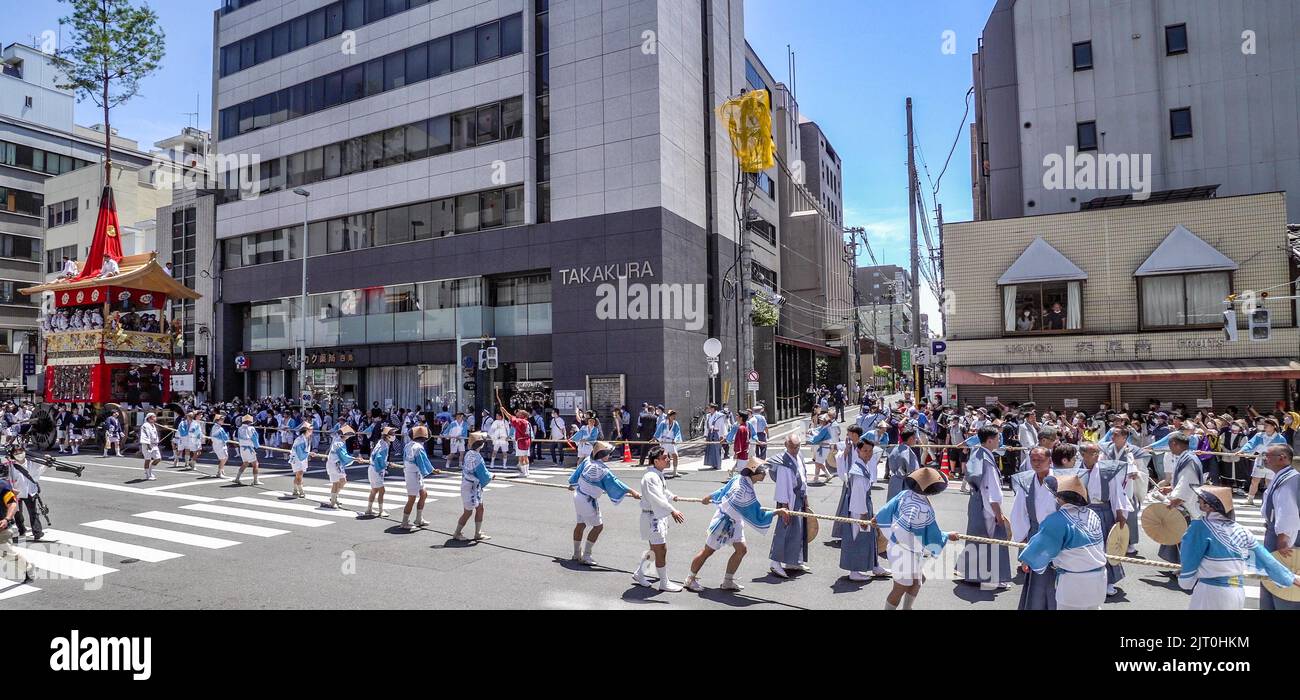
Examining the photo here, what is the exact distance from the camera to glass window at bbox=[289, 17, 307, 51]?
34594mm

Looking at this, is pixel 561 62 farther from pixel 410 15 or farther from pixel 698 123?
pixel 410 15

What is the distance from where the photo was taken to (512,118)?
28750 mm

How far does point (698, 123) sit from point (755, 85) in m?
12.3

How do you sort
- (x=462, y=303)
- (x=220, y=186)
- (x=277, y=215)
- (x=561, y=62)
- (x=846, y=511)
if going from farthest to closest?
1. (x=220, y=186)
2. (x=277, y=215)
3. (x=462, y=303)
4. (x=561, y=62)
5. (x=846, y=511)

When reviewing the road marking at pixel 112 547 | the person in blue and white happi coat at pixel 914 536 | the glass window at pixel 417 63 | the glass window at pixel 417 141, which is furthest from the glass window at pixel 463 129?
the person in blue and white happi coat at pixel 914 536

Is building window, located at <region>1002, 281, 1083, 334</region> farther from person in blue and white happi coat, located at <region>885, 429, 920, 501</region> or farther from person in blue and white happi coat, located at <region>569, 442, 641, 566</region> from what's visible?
person in blue and white happi coat, located at <region>569, 442, 641, 566</region>

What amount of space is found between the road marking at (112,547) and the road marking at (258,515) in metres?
2.25

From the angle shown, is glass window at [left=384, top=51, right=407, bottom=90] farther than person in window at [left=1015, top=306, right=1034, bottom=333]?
Yes

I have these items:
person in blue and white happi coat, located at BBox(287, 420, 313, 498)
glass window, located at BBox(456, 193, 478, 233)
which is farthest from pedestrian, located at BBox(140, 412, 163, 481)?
glass window, located at BBox(456, 193, 478, 233)

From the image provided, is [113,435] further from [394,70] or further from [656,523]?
[656,523]

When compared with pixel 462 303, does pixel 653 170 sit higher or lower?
higher

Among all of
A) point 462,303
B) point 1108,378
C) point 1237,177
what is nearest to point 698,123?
point 462,303

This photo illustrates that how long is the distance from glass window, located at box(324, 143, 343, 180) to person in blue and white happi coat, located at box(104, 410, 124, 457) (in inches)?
551

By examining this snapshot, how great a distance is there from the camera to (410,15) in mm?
31109
